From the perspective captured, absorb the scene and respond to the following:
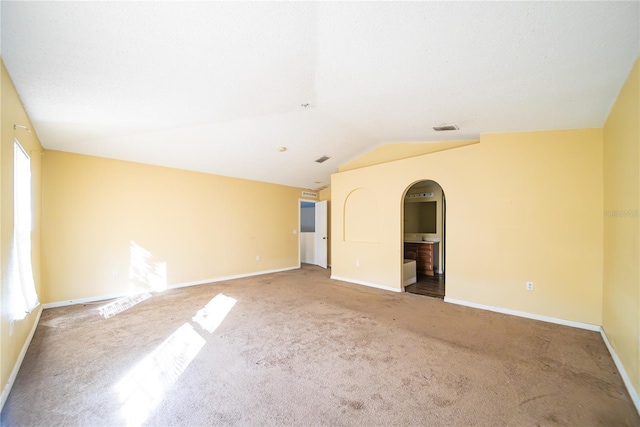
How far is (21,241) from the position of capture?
8.23 feet

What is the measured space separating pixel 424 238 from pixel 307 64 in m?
5.47

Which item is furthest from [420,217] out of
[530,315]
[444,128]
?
[530,315]

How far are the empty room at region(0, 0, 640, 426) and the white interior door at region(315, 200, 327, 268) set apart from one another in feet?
6.09

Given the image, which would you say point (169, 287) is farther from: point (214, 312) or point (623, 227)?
point (623, 227)

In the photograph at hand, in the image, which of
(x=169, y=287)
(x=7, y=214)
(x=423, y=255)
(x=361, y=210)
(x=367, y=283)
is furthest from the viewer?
(x=423, y=255)

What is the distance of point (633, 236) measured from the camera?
1.99 metres

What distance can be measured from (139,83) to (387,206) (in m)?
4.11

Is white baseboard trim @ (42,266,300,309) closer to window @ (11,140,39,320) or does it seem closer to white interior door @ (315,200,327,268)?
white interior door @ (315,200,327,268)

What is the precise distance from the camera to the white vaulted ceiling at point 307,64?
1589 mm

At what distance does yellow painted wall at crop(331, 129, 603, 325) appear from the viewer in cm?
304

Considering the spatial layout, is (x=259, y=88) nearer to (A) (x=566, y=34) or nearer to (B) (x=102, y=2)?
(B) (x=102, y=2)

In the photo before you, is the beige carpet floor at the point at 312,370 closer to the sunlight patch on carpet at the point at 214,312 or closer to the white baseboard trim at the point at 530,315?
the sunlight patch on carpet at the point at 214,312

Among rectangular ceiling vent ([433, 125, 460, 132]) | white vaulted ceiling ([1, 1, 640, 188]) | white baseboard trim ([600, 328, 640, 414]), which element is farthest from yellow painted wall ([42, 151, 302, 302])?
white baseboard trim ([600, 328, 640, 414])

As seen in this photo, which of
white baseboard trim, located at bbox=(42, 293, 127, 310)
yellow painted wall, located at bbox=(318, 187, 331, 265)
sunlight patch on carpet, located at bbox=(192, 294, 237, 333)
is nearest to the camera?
sunlight patch on carpet, located at bbox=(192, 294, 237, 333)
